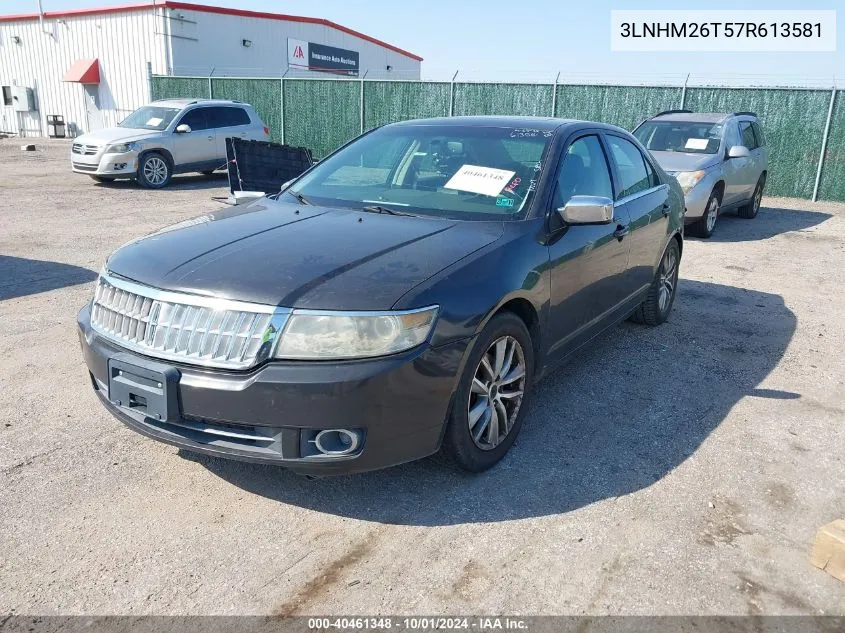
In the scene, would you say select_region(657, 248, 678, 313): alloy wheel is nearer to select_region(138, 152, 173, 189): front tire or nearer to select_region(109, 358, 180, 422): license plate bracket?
select_region(109, 358, 180, 422): license plate bracket

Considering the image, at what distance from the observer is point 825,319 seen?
21.4 feet

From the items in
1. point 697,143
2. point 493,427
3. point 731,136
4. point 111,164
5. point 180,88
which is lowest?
point 493,427

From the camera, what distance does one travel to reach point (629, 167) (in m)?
5.18

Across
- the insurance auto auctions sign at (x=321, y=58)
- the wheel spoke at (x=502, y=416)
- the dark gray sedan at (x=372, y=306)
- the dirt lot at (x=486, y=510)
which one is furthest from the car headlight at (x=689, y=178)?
the insurance auto auctions sign at (x=321, y=58)

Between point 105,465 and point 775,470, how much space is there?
3354 mm

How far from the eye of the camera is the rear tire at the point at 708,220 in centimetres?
1016

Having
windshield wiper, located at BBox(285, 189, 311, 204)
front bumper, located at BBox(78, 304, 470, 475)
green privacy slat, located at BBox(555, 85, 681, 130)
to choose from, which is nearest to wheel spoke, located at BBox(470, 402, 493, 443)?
front bumper, located at BBox(78, 304, 470, 475)

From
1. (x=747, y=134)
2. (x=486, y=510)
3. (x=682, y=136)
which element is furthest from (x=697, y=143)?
(x=486, y=510)

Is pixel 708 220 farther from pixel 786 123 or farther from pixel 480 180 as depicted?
pixel 480 180

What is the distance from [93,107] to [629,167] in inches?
1107

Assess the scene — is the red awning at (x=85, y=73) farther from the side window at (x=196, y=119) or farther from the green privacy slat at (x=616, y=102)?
the green privacy slat at (x=616, y=102)

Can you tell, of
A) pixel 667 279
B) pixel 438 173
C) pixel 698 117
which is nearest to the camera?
pixel 438 173

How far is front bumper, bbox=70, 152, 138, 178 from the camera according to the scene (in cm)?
1413

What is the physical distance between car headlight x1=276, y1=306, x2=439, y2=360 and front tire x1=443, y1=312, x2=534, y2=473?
0.45 m
